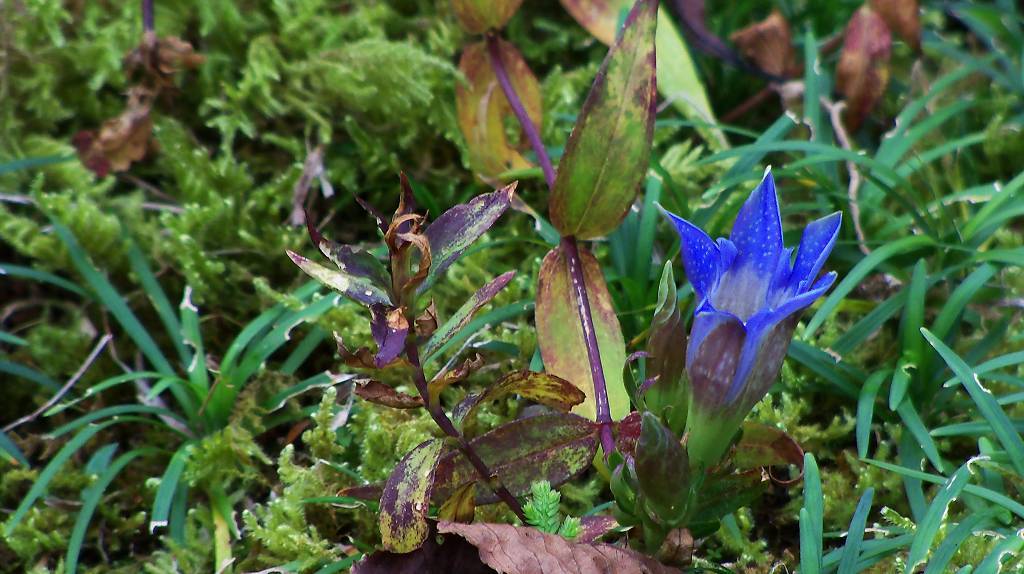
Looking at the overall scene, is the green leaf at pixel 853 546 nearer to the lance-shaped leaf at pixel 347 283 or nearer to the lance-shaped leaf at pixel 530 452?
the lance-shaped leaf at pixel 530 452

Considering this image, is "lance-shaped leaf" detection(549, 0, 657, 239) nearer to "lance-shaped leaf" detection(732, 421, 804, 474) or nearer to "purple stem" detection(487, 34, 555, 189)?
"purple stem" detection(487, 34, 555, 189)

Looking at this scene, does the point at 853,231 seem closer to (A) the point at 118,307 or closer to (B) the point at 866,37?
(B) the point at 866,37

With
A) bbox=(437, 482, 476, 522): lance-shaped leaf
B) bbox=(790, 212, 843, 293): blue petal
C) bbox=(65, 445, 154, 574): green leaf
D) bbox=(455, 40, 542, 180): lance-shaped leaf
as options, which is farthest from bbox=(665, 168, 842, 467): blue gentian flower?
bbox=(65, 445, 154, 574): green leaf

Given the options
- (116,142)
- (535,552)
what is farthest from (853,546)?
(116,142)

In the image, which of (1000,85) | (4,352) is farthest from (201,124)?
(1000,85)

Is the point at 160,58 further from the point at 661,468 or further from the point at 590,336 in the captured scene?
the point at 661,468

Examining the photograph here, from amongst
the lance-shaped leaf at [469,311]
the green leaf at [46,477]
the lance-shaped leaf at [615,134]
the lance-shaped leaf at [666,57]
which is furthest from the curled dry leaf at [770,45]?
the green leaf at [46,477]
